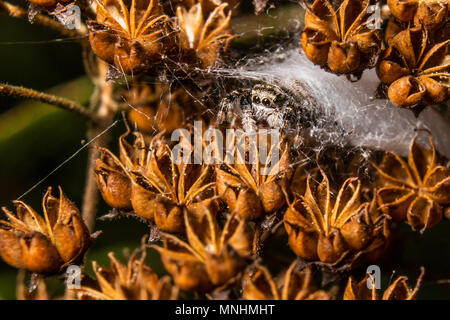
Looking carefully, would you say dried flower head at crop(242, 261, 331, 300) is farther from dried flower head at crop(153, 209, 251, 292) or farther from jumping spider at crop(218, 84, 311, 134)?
jumping spider at crop(218, 84, 311, 134)

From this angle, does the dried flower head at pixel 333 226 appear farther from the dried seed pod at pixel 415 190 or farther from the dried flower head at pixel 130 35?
the dried flower head at pixel 130 35

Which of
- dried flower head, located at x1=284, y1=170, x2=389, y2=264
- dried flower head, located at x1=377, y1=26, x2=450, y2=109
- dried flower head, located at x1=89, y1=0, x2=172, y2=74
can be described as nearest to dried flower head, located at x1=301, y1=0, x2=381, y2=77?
dried flower head, located at x1=377, y1=26, x2=450, y2=109

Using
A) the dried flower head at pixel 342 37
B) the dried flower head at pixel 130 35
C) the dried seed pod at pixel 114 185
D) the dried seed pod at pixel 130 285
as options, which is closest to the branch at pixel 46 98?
the dried flower head at pixel 130 35

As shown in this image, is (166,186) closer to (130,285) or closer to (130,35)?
(130,285)

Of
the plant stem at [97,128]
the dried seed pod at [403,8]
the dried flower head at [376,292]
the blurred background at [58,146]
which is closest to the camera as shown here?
the dried flower head at [376,292]

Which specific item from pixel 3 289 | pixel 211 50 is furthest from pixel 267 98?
pixel 3 289

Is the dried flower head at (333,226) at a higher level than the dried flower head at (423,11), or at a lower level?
lower
